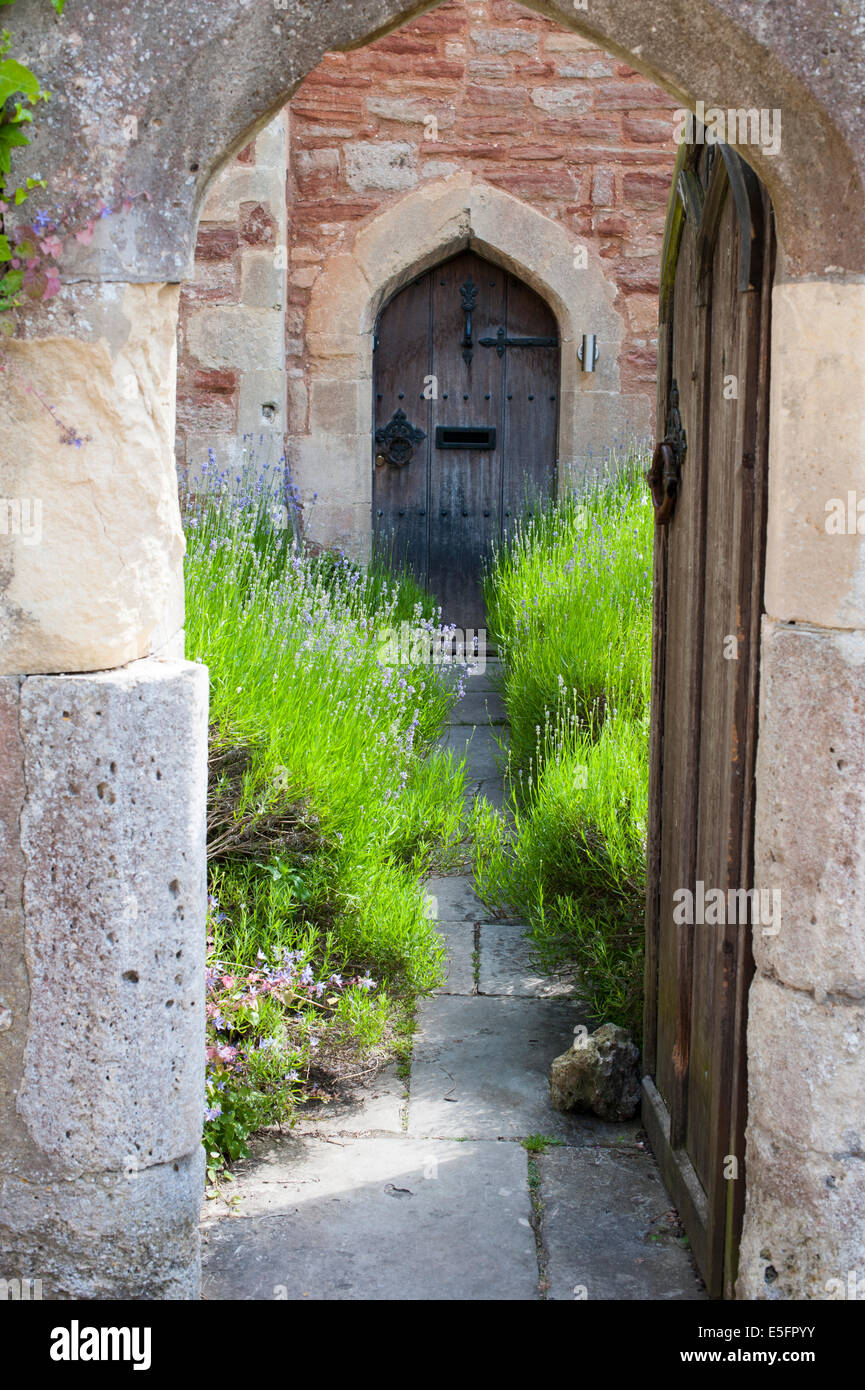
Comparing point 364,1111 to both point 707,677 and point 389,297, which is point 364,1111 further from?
point 389,297

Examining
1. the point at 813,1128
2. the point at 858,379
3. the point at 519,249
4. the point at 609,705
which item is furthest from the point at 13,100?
the point at 519,249

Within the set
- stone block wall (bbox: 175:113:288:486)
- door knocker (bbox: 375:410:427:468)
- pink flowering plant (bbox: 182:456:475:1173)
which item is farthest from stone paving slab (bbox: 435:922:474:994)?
door knocker (bbox: 375:410:427:468)

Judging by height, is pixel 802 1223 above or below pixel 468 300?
below

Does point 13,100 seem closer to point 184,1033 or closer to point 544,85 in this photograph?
point 184,1033

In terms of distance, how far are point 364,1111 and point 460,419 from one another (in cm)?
502

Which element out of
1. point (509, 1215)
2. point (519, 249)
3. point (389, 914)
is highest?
point (519, 249)

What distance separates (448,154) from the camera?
22.8 ft

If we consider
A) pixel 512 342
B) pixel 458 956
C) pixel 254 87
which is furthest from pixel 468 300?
pixel 254 87

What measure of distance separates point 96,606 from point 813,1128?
147cm

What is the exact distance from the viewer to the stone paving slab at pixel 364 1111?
3158mm

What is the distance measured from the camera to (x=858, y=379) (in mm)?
2029

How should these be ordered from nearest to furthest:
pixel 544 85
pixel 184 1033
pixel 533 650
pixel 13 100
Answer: pixel 13 100 → pixel 184 1033 → pixel 533 650 → pixel 544 85

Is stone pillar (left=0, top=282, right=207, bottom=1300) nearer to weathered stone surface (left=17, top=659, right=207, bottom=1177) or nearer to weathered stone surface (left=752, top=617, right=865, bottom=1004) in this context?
weathered stone surface (left=17, top=659, right=207, bottom=1177)

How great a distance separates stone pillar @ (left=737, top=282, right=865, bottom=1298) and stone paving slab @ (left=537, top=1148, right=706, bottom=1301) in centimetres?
45
